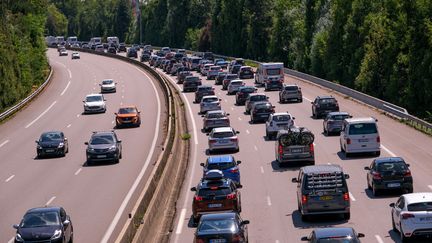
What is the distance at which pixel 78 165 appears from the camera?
4784 centimetres

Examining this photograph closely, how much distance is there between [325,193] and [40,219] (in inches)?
344

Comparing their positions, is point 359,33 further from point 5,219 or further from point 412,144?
point 5,219

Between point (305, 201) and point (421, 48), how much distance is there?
5576 cm

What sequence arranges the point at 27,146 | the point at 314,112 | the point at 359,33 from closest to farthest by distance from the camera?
the point at 27,146
the point at 314,112
the point at 359,33

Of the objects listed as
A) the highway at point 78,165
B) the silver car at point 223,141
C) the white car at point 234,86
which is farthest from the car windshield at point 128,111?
the white car at point 234,86

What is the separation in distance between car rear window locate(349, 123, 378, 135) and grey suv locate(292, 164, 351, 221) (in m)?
14.6

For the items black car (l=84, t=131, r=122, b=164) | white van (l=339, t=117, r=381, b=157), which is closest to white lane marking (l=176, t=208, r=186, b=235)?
white van (l=339, t=117, r=381, b=157)

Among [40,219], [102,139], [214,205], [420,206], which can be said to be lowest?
[102,139]

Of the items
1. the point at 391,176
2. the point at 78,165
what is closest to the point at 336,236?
the point at 391,176

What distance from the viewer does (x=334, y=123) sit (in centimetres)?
5272

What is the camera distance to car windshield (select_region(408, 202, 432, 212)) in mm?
25172

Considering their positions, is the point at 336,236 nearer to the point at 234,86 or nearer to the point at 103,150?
the point at 103,150

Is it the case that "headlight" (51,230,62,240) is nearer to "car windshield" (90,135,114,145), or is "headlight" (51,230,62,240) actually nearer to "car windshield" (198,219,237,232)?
"car windshield" (198,219,237,232)

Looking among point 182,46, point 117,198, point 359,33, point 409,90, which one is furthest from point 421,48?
point 182,46
